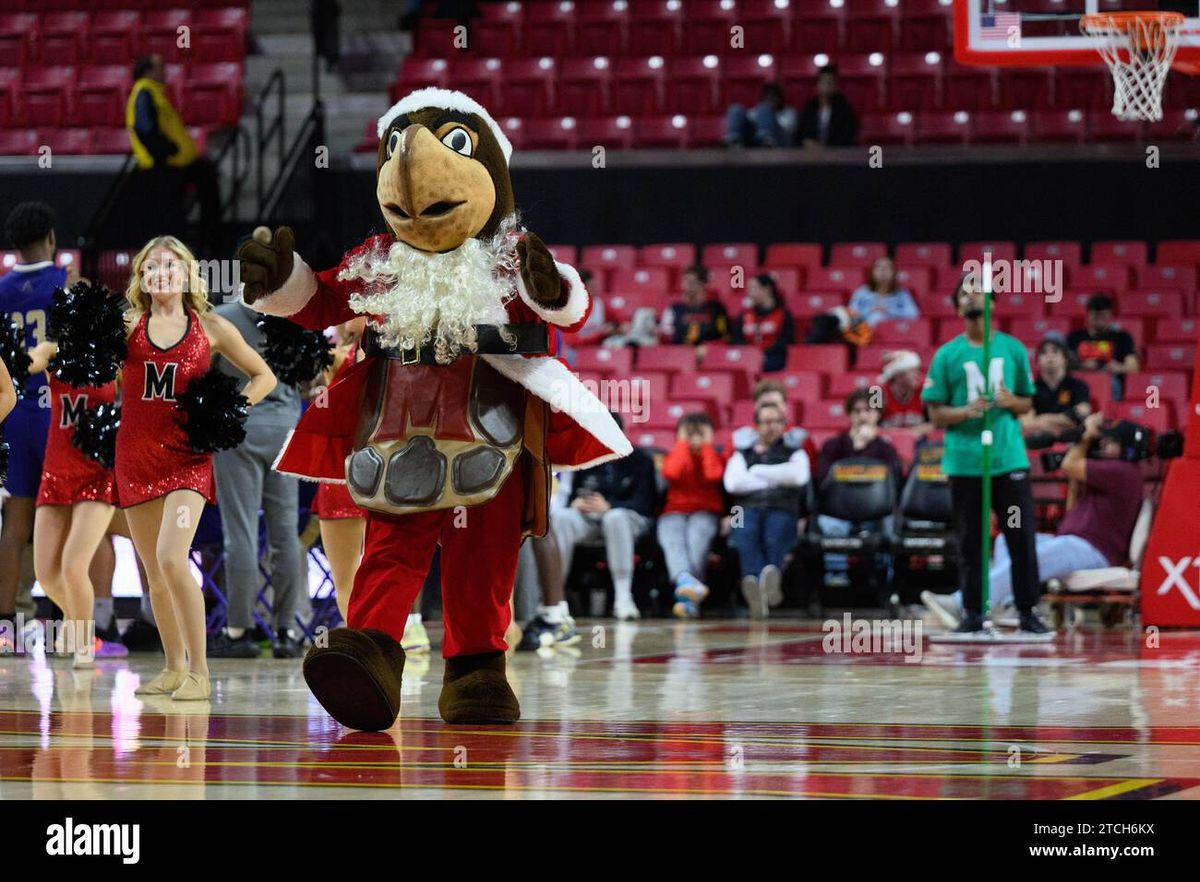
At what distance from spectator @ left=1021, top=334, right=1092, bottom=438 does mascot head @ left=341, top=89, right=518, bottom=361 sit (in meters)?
6.52

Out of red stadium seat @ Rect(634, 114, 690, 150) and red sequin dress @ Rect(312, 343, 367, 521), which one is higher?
red stadium seat @ Rect(634, 114, 690, 150)

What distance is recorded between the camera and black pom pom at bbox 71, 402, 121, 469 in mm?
7770

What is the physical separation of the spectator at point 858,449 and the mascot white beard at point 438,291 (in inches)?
249

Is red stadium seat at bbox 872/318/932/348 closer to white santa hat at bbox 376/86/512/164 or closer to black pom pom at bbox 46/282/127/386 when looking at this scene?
black pom pom at bbox 46/282/127/386

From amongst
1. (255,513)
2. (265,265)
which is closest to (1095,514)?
(255,513)

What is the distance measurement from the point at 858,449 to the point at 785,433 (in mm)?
482

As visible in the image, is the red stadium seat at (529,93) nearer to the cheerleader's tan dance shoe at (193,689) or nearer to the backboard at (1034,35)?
the backboard at (1034,35)

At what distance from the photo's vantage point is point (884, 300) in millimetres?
13859

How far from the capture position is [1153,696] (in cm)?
650

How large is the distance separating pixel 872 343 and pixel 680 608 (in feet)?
9.92

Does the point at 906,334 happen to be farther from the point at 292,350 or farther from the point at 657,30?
the point at 292,350

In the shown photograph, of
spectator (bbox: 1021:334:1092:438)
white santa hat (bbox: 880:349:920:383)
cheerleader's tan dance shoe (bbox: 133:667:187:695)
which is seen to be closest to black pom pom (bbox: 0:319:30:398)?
cheerleader's tan dance shoe (bbox: 133:667:187:695)
